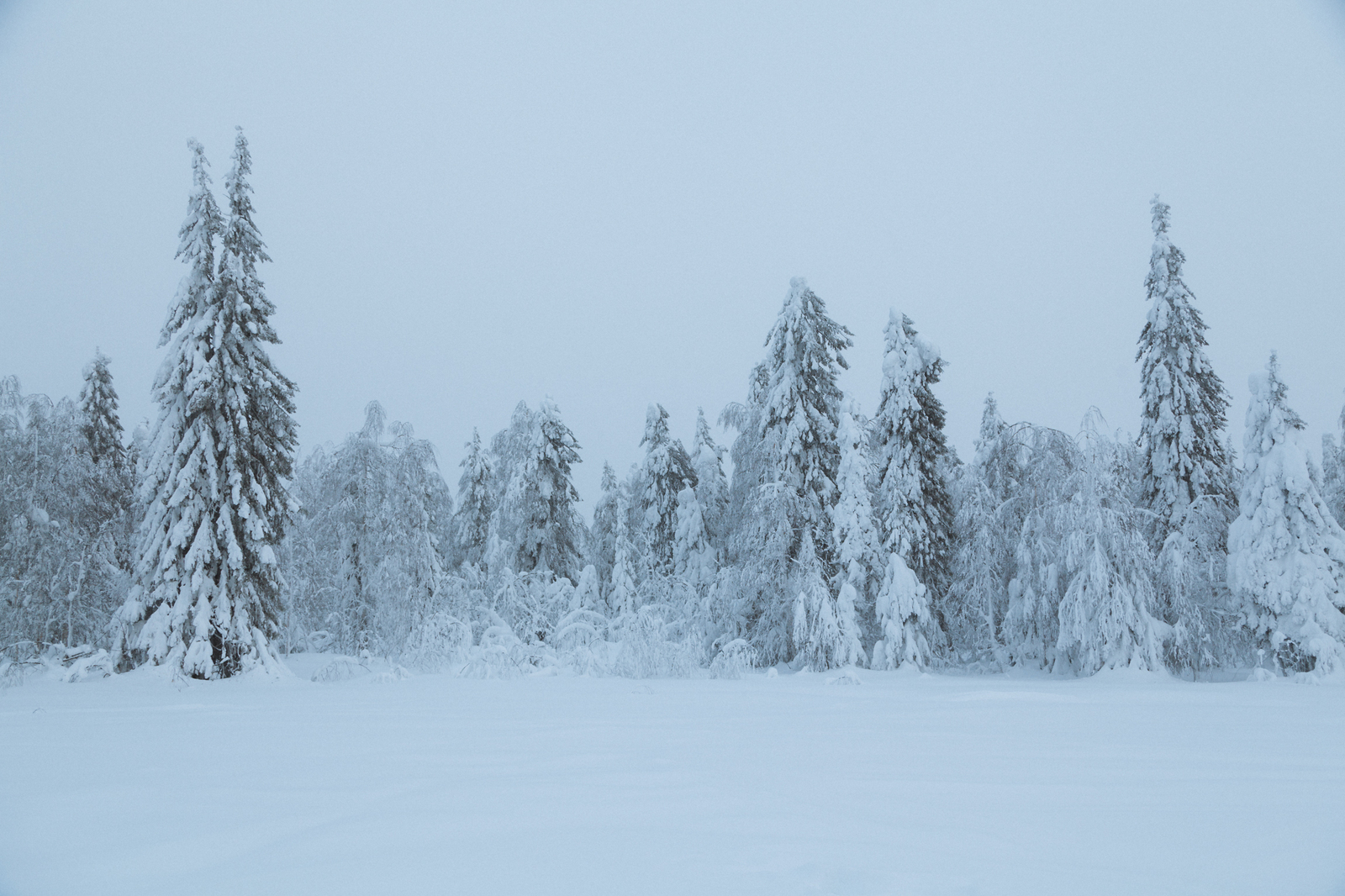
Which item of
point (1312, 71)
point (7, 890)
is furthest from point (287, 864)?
point (1312, 71)

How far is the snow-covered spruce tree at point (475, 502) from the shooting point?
113ft

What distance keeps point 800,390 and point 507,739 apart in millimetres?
16974

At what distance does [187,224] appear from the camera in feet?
53.3

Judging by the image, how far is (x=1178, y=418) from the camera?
2145cm

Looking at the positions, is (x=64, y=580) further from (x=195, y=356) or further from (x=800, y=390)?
(x=800, y=390)

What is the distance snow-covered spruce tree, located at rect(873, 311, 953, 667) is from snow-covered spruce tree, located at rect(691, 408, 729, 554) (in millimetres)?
5955

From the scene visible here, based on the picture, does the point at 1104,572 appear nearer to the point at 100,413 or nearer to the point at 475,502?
the point at 475,502

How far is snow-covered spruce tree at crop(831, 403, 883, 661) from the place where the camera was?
1945 centimetres

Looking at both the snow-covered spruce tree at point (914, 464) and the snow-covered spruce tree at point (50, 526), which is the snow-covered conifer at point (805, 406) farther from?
the snow-covered spruce tree at point (50, 526)

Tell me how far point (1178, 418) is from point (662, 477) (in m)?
17.1

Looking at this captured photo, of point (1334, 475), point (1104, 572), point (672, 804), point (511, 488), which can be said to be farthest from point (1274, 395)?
point (511, 488)

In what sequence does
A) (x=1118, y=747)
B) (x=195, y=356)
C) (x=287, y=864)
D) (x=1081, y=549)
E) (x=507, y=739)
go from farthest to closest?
1. (x=1081, y=549)
2. (x=195, y=356)
3. (x=507, y=739)
4. (x=1118, y=747)
5. (x=287, y=864)

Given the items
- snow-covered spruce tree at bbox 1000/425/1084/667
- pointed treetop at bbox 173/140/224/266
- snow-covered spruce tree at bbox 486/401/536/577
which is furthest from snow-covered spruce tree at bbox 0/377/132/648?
snow-covered spruce tree at bbox 1000/425/1084/667

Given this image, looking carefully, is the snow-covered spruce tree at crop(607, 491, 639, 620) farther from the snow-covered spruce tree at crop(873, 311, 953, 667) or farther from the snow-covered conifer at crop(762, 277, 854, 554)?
Result: the snow-covered spruce tree at crop(873, 311, 953, 667)
